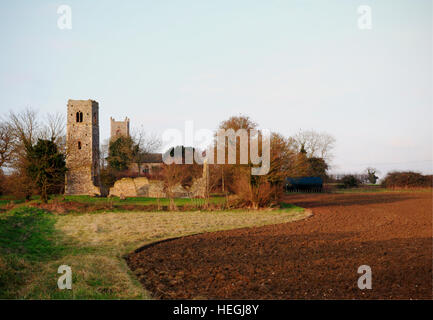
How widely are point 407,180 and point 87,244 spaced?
44.5 metres

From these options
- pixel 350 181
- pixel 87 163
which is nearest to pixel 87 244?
pixel 87 163

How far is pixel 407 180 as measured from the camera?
44906mm

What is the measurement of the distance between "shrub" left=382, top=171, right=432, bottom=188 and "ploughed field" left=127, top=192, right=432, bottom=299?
1326 inches

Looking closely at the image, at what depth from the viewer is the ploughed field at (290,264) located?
6.74 meters

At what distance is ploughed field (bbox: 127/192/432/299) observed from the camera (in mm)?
6742

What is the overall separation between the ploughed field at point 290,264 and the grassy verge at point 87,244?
770 millimetres

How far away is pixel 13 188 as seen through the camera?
24.7 meters

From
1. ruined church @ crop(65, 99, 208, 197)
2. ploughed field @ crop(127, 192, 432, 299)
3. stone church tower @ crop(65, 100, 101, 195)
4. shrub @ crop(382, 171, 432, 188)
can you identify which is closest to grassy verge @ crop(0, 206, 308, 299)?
ploughed field @ crop(127, 192, 432, 299)

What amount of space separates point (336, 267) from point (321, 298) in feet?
8.05

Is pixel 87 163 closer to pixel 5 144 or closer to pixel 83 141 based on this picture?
pixel 83 141

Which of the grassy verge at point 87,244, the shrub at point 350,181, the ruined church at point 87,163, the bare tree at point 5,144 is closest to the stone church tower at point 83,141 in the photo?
the ruined church at point 87,163

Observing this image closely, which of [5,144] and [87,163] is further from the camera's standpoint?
[87,163]
